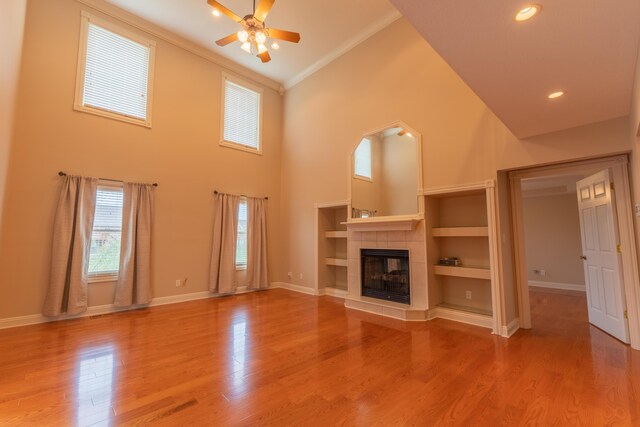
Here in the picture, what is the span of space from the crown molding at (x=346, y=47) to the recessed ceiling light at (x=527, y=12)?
3.90 metres

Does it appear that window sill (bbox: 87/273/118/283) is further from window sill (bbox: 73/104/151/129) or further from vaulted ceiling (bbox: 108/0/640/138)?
vaulted ceiling (bbox: 108/0/640/138)

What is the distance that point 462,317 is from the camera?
4227 mm

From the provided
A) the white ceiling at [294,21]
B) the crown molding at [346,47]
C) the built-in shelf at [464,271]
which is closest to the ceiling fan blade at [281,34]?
the white ceiling at [294,21]

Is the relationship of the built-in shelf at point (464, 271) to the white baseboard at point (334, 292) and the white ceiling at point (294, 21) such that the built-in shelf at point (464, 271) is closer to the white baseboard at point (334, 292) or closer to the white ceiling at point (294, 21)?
the white baseboard at point (334, 292)

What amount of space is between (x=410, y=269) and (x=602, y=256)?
240 centimetres

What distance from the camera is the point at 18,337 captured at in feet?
11.9

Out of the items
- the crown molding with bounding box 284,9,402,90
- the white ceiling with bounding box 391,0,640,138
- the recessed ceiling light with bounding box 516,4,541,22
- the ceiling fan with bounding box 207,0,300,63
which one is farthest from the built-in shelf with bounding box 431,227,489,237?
the crown molding with bounding box 284,9,402,90

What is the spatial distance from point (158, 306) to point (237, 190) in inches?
109

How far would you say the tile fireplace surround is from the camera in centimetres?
441

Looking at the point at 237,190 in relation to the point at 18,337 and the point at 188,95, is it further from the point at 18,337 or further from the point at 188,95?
the point at 18,337

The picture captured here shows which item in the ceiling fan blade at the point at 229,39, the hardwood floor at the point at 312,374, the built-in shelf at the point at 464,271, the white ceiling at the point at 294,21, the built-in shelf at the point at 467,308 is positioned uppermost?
the white ceiling at the point at 294,21

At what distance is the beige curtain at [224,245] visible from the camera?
19.5 ft

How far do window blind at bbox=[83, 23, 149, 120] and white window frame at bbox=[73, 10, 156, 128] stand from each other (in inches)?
1.9

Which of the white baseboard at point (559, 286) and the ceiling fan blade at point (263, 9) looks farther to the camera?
the white baseboard at point (559, 286)
